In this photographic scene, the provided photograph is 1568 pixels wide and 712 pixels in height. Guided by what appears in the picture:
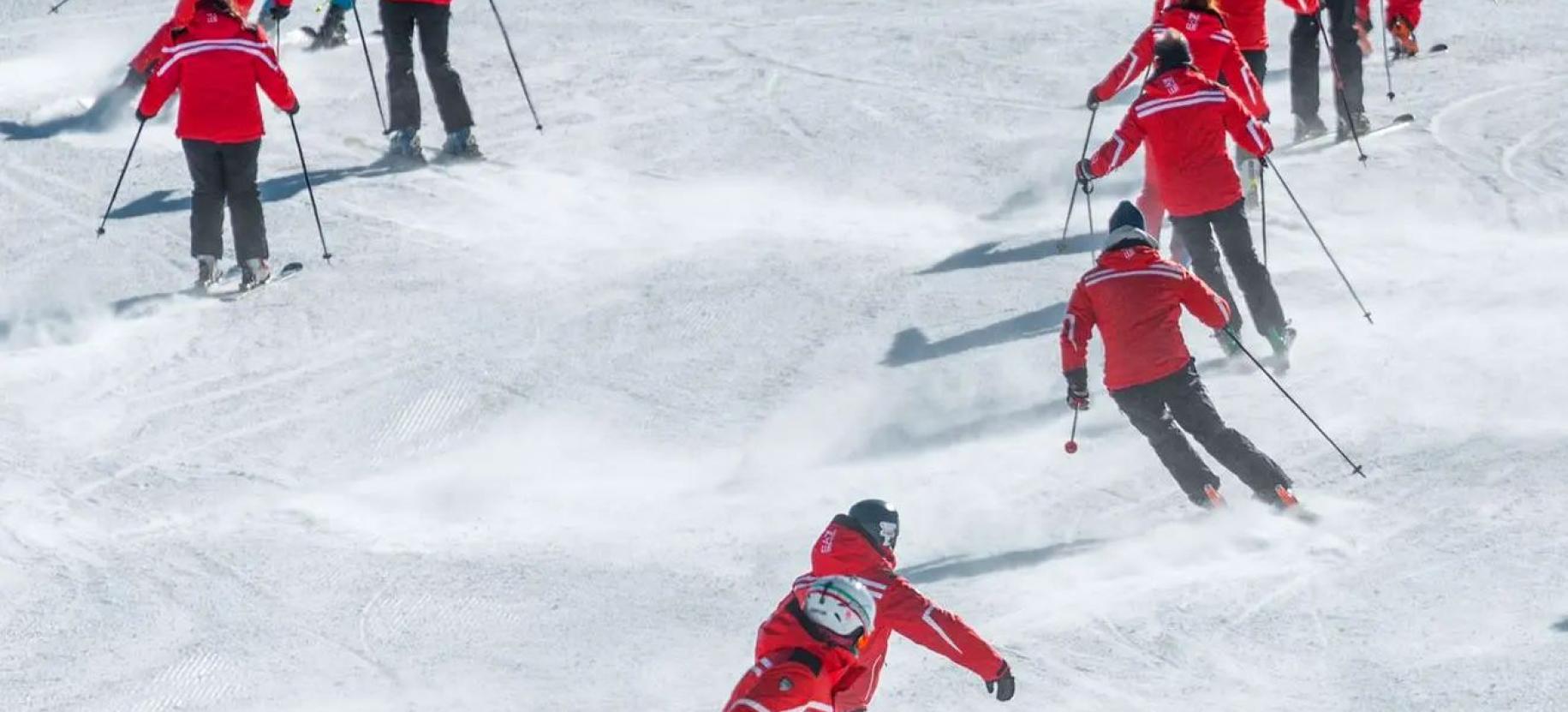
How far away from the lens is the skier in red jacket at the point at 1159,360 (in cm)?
876

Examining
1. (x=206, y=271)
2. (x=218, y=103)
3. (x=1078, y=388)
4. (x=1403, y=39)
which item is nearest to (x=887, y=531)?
(x=1078, y=388)

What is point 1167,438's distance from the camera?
8.85 m

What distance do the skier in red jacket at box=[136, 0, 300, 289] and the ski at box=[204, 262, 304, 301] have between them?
0.25m

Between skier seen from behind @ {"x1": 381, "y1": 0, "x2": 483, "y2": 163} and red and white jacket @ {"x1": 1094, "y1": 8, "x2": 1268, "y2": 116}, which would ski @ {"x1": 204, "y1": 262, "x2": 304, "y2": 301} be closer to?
skier seen from behind @ {"x1": 381, "y1": 0, "x2": 483, "y2": 163}

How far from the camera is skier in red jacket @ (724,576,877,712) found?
5.75 meters

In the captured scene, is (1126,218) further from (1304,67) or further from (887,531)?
(1304,67)

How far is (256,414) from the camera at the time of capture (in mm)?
10297

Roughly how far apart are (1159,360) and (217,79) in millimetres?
5187

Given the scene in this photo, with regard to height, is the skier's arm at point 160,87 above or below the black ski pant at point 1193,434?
above

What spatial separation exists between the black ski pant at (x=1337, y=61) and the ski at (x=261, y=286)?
618 centimetres

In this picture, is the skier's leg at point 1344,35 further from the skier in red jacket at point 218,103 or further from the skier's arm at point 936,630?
the skier's arm at point 936,630

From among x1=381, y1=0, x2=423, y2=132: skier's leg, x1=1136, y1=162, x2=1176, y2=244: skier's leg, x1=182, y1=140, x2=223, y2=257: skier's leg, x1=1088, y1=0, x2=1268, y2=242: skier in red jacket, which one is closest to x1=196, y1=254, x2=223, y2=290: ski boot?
x1=182, y1=140, x2=223, y2=257: skier's leg

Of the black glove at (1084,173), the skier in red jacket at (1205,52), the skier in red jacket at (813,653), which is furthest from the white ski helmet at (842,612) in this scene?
the skier in red jacket at (1205,52)

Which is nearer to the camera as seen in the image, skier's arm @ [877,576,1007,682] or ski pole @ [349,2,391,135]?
skier's arm @ [877,576,1007,682]
